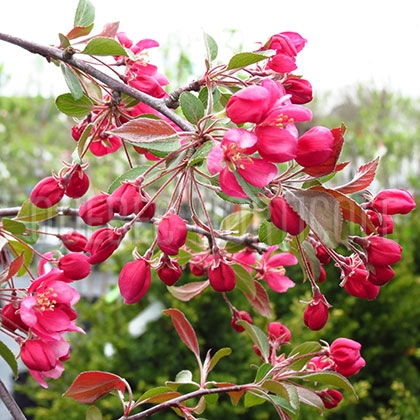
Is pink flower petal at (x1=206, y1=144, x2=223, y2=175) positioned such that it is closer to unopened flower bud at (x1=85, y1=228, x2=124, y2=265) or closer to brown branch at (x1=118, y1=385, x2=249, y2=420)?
unopened flower bud at (x1=85, y1=228, x2=124, y2=265)

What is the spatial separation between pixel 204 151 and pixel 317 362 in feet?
1.41

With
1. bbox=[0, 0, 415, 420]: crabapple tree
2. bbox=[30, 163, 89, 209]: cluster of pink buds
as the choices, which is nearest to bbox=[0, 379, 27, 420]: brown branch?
bbox=[0, 0, 415, 420]: crabapple tree

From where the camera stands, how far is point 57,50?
541 mm

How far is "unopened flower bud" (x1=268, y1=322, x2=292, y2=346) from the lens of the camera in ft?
2.57

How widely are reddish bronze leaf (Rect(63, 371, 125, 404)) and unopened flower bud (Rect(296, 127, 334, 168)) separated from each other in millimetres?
419

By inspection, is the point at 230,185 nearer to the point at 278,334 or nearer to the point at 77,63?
the point at 77,63

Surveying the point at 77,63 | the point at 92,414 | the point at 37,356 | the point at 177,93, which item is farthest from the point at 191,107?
the point at 92,414

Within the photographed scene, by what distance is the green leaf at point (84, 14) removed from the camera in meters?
0.63

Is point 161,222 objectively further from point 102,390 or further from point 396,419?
point 396,419

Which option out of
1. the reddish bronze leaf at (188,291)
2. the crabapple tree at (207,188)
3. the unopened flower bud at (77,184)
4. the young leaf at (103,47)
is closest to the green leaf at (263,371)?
the crabapple tree at (207,188)

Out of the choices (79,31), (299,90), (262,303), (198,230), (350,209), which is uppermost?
(79,31)

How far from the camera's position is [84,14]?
635 mm

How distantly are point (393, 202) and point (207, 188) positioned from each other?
0.71 ft

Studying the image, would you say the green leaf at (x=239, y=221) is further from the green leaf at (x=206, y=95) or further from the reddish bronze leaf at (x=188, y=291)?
the green leaf at (x=206, y=95)
